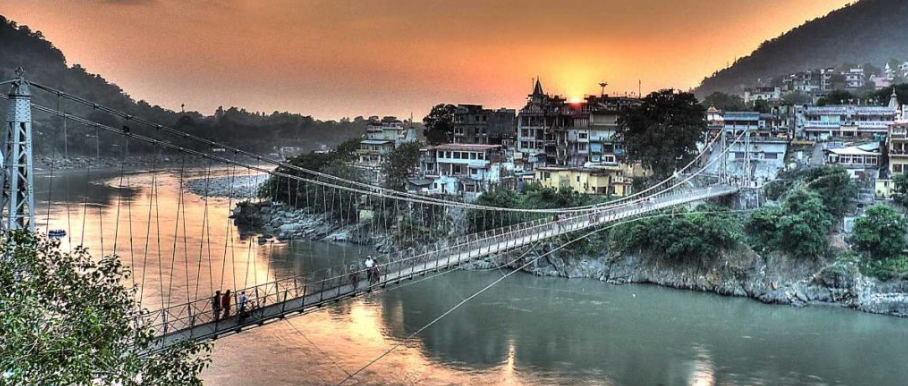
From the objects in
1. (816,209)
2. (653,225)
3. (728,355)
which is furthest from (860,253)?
(728,355)

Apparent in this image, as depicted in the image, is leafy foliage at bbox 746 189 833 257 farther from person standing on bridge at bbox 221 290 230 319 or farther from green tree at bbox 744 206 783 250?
person standing on bridge at bbox 221 290 230 319

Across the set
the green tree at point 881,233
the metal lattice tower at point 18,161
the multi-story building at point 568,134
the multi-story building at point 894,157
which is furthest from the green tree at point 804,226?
the metal lattice tower at point 18,161

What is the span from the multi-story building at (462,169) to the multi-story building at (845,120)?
26.8 feet

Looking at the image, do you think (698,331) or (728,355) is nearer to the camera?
(728,355)

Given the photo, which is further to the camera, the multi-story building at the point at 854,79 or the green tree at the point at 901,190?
the multi-story building at the point at 854,79

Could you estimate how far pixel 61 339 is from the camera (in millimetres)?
4254

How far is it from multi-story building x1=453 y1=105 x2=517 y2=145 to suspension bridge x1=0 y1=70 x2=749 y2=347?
5.28 m

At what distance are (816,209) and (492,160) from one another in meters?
8.79

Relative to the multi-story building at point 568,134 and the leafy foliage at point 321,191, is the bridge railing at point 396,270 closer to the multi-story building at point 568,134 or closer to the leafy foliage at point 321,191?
the leafy foliage at point 321,191

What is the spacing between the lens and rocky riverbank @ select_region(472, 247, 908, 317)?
1327 centimetres

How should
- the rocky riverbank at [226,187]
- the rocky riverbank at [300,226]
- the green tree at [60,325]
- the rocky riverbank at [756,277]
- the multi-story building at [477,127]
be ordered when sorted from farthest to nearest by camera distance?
the rocky riverbank at [226,187]
the multi-story building at [477,127]
the rocky riverbank at [300,226]
the rocky riverbank at [756,277]
the green tree at [60,325]

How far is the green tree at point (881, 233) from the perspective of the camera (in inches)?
543

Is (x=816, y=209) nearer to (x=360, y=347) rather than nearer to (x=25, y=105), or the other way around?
(x=360, y=347)

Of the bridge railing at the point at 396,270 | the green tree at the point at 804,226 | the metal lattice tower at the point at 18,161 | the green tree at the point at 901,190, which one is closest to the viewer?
the metal lattice tower at the point at 18,161
